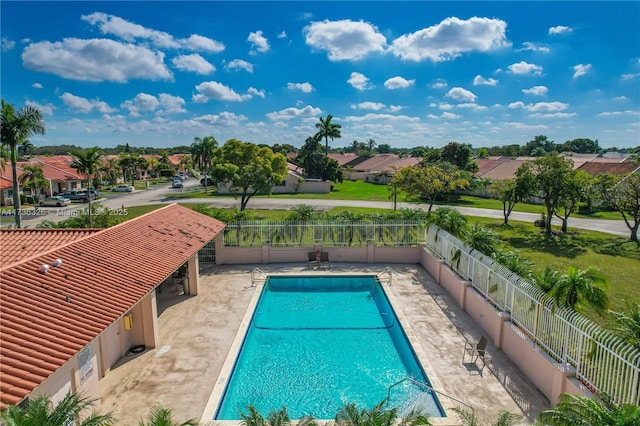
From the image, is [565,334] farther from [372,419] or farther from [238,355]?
[238,355]

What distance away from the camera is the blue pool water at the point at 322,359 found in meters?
10.5

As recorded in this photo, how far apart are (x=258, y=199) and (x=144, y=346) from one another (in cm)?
3994

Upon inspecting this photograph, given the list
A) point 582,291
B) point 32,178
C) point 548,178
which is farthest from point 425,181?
point 32,178

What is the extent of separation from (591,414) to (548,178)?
86.4ft

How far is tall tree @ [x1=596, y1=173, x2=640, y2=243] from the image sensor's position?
27.9 metres

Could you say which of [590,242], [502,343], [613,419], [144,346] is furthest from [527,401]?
[590,242]

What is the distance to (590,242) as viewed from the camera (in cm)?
2817

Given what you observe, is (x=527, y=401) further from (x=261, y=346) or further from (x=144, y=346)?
(x=144, y=346)

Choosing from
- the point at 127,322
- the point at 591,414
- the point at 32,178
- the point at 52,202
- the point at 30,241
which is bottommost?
the point at 127,322

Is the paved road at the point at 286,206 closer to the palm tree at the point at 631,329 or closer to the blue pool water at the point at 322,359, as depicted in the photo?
the blue pool water at the point at 322,359

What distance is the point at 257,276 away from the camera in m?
19.9

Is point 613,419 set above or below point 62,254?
below

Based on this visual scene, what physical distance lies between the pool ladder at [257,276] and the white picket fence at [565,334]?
9.49 metres

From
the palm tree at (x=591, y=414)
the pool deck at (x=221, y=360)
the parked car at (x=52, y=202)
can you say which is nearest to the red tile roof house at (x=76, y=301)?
the pool deck at (x=221, y=360)
